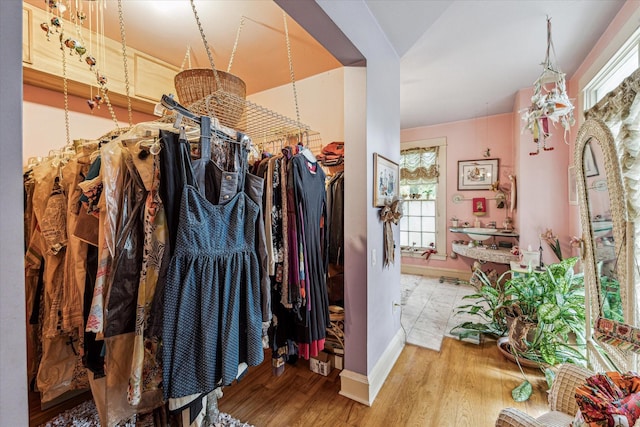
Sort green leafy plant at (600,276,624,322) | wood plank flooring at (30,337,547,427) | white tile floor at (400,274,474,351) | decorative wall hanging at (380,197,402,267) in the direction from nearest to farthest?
green leafy plant at (600,276,624,322) → wood plank flooring at (30,337,547,427) → decorative wall hanging at (380,197,402,267) → white tile floor at (400,274,474,351)

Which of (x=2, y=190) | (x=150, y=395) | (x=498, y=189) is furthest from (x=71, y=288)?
(x=498, y=189)

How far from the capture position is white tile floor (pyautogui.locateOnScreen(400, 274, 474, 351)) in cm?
262

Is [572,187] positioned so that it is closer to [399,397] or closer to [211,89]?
[399,397]

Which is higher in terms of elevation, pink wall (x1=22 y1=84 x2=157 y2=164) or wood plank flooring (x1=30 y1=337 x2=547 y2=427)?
pink wall (x1=22 y1=84 x2=157 y2=164)

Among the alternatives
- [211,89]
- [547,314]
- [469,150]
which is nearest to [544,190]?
[469,150]

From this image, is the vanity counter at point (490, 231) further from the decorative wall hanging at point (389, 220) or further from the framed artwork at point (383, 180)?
the decorative wall hanging at point (389, 220)

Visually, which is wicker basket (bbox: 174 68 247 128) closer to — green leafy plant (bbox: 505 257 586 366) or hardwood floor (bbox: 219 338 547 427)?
hardwood floor (bbox: 219 338 547 427)

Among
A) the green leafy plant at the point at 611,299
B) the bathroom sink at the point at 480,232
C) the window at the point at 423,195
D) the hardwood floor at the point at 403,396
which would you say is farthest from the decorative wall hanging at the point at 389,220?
the window at the point at 423,195

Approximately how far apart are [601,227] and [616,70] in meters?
1.85

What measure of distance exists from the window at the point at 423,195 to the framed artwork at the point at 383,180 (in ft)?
9.26

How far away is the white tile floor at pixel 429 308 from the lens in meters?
2.62

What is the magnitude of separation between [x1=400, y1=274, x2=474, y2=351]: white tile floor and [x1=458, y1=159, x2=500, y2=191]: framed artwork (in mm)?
1693

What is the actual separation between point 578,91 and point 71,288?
14.8 ft

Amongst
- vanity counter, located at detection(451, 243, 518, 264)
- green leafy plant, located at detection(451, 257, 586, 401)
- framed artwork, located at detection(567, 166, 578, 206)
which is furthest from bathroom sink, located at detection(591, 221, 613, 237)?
vanity counter, located at detection(451, 243, 518, 264)
